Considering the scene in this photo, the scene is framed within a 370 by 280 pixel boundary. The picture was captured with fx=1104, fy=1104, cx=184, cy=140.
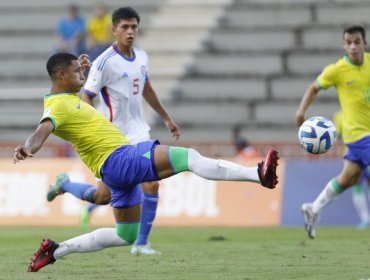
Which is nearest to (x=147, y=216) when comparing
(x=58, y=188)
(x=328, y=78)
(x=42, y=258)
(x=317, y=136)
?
(x=58, y=188)

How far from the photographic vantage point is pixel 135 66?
11.7 metres

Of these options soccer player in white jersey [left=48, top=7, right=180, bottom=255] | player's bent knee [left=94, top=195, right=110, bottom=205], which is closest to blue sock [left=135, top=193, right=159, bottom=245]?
soccer player in white jersey [left=48, top=7, right=180, bottom=255]

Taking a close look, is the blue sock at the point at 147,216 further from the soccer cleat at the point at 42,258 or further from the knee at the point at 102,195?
the soccer cleat at the point at 42,258

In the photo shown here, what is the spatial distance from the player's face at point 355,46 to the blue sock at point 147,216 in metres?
2.93

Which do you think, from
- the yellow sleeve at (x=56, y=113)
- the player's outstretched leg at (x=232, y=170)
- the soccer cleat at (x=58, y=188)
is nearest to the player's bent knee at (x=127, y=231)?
the player's outstretched leg at (x=232, y=170)

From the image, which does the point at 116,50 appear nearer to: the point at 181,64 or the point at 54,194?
the point at 54,194

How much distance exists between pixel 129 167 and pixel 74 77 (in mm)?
950

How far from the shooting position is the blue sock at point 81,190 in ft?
40.3

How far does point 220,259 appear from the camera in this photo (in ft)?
35.6

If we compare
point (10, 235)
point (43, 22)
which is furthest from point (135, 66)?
point (43, 22)

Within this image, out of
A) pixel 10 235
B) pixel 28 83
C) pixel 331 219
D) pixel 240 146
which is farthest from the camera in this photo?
pixel 28 83

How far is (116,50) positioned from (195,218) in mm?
6962

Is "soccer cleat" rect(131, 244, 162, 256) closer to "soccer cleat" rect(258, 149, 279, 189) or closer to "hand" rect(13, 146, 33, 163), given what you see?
"soccer cleat" rect(258, 149, 279, 189)

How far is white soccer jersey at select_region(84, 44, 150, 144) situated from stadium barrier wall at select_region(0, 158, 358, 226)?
644 centimetres
